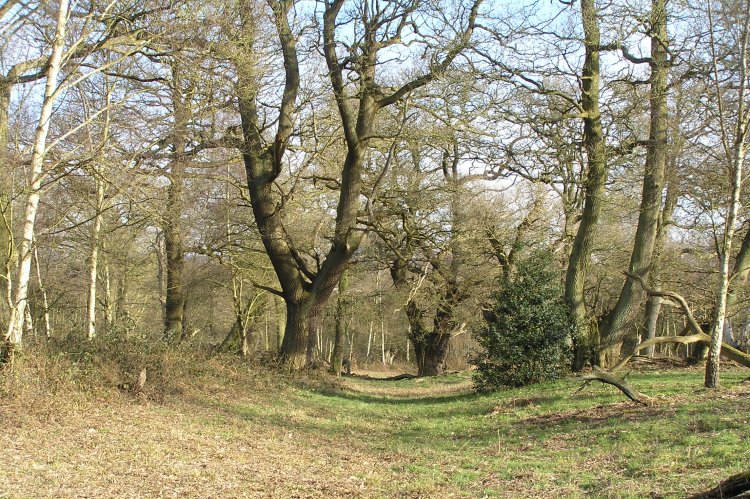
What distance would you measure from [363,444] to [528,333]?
21.4 ft

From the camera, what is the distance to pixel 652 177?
607 inches

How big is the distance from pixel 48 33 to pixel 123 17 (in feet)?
3.98

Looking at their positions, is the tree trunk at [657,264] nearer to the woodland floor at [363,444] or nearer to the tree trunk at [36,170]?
the woodland floor at [363,444]

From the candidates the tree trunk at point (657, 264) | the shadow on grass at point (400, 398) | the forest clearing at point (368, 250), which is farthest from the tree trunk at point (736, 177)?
the tree trunk at point (657, 264)

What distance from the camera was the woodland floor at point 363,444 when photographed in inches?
260

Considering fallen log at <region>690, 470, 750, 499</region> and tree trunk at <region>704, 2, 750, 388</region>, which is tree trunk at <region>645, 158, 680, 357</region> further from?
fallen log at <region>690, 470, 750, 499</region>

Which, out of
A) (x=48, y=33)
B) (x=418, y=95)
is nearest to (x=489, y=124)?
(x=418, y=95)

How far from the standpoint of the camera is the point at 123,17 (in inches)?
410

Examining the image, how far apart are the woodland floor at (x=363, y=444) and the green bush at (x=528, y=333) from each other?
4.82 ft

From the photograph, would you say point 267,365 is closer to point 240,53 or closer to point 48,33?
point 240,53

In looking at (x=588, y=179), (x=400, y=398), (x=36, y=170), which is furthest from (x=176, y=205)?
(x=588, y=179)

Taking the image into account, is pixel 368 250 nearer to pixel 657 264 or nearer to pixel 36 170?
pixel 657 264

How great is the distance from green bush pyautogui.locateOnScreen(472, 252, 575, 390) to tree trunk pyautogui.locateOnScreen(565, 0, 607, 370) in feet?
1.65

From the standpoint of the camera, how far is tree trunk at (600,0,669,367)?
1413 centimetres
